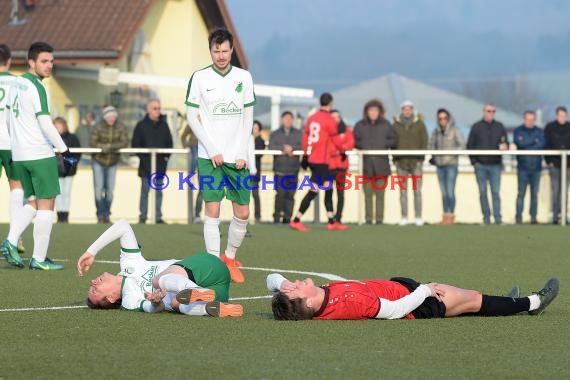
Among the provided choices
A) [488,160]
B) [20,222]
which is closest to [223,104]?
[20,222]

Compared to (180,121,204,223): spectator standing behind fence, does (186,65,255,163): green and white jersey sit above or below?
above

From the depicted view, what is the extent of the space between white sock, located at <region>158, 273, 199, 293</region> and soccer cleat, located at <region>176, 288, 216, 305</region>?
0.23 feet

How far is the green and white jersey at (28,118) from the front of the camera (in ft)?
43.3

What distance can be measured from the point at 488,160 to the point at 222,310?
48.6 feet

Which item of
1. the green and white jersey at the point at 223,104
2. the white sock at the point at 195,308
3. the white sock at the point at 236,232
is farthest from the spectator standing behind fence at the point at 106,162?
the white sock at the point at 195,308

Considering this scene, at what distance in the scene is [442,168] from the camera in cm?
2367

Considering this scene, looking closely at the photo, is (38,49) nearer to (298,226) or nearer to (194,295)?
(194,295)

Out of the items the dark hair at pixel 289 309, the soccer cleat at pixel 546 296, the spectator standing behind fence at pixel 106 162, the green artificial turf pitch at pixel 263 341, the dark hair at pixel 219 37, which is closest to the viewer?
the green artificial turf pitch at pixel 263 341

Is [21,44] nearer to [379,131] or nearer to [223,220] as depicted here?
[223,220]

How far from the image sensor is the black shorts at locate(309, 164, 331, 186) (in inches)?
864

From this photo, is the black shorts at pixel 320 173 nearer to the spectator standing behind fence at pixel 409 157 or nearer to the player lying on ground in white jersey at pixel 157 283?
the spectator standing behind fence at pixel 409 157

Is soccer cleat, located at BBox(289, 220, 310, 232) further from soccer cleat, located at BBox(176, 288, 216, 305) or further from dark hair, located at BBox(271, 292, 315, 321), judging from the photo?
dark hair, located at BBox(271, 292, 315, 321)

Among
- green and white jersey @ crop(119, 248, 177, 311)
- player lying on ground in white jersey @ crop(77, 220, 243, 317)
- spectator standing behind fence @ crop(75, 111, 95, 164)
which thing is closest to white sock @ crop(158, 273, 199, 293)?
player lying on ground in white jersey @ crop(77, 220, 243, 317)

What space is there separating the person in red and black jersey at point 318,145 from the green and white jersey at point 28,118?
8.62 m
